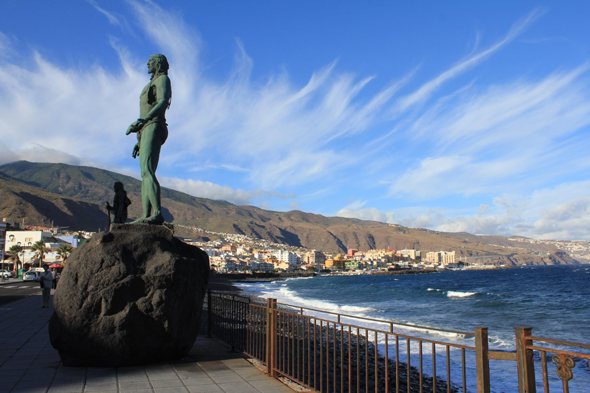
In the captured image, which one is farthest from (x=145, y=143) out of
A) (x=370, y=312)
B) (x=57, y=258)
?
→ (x=57, y=258)

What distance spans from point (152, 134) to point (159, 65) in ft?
4.23

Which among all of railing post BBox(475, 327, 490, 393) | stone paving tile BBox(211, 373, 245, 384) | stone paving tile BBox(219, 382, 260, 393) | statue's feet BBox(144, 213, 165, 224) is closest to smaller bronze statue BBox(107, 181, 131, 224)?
statue's feet BBox(144, 213, 165, 224)

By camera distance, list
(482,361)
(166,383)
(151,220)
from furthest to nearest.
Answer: (151,220) < (166,383) < (482,361)

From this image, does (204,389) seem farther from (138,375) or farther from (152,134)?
(152,134)

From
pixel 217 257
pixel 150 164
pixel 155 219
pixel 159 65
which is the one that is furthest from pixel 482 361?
pixel 217 257

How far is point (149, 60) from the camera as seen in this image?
7242 millimetres

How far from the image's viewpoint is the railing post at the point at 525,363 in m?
2.57

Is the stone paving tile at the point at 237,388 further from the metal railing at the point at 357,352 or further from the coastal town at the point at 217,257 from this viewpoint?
the coastal town at the point at 217,257

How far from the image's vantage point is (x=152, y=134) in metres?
6.76

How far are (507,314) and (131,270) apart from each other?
22237 millimetres

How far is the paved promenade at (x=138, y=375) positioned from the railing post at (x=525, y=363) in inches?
120

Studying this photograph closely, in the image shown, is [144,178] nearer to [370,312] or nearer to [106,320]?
[106,320]

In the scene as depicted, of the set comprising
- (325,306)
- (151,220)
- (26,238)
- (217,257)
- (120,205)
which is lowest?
(325,306)

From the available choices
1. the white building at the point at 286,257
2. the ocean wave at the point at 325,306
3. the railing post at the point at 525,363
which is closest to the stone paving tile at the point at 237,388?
the railing post at the point at 525,363
